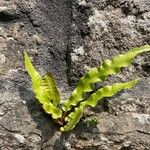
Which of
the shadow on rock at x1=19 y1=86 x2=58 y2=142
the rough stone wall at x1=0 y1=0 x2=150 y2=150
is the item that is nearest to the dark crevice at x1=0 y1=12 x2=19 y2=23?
the rough stone wall at x1=0 y1=0 x2=150 y2=150

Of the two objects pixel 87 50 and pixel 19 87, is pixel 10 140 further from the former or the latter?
pixel 87 50

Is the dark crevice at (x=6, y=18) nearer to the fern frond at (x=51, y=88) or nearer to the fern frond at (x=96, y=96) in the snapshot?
the fern frond at (x=51, y=88)

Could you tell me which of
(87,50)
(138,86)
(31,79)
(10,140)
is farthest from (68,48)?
(10,140)

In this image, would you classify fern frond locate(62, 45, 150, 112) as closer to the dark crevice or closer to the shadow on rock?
the shadow on rock

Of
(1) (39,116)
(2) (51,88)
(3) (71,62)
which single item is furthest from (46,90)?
(3) (71,62)

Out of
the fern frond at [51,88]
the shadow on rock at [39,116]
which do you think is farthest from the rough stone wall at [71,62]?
the fern frond at [51,88]

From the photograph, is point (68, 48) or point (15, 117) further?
point (68, 48)
